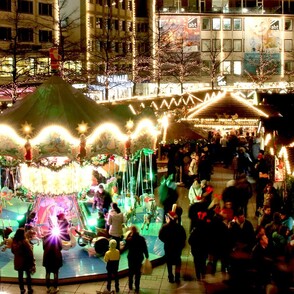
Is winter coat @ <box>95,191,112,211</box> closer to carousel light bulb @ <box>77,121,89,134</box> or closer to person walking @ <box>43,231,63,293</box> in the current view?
carousel light bulb @ <box>77,121,89,134</box>

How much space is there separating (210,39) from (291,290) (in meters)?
63.9

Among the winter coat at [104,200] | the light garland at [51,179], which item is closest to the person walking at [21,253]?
the light garland at [51,179]

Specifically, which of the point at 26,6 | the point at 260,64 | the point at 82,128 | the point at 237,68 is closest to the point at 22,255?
the point at 82,128

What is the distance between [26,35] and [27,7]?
107 inches

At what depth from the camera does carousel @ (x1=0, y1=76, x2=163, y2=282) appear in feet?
42.4

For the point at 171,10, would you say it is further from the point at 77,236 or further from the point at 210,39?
the point at 77,236

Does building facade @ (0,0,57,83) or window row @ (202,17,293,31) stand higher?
window row @ (202,17,293,31)

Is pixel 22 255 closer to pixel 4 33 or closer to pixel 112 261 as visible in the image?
pixel 112 261

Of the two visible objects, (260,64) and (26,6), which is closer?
(26,6)

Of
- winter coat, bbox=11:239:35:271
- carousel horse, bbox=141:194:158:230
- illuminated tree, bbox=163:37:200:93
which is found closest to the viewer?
winter coat, bbox=11:239:35:271

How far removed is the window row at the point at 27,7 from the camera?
45.8 metres

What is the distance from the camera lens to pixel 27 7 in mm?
47812

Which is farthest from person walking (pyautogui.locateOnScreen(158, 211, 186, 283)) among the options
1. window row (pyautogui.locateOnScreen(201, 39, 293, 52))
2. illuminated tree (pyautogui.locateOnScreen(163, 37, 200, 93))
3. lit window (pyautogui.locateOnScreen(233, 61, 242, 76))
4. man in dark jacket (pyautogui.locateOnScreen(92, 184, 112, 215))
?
lit window (pyautogui.locateOnScreen(233, 61, 242, 76))

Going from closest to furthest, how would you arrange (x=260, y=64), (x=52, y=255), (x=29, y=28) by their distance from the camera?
(x=52, y=255) → (x=29, y=28) → (x=260, y=64)
